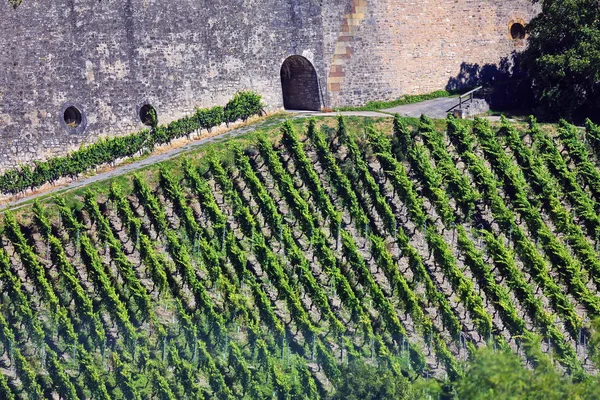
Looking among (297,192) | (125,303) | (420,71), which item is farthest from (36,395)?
(420,71)

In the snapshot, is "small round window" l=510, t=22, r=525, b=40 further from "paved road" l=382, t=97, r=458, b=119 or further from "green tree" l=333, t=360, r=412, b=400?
"green tree" l=333, t=360, r=412, b=400

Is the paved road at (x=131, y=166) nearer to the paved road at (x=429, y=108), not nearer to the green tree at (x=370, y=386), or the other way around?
the paved road at (x=429, y=108)

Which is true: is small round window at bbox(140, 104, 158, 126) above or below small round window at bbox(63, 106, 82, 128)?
below

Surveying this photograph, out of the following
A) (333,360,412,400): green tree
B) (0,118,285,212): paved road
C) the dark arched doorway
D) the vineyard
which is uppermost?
the dark arched doorway

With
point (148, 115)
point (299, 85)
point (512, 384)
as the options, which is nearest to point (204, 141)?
point (148, 115)

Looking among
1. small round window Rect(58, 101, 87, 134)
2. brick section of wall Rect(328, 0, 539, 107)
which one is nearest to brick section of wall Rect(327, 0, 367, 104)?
brick section of wall Rect(328, 0, 539, 107)

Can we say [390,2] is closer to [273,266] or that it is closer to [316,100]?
[316,100]
